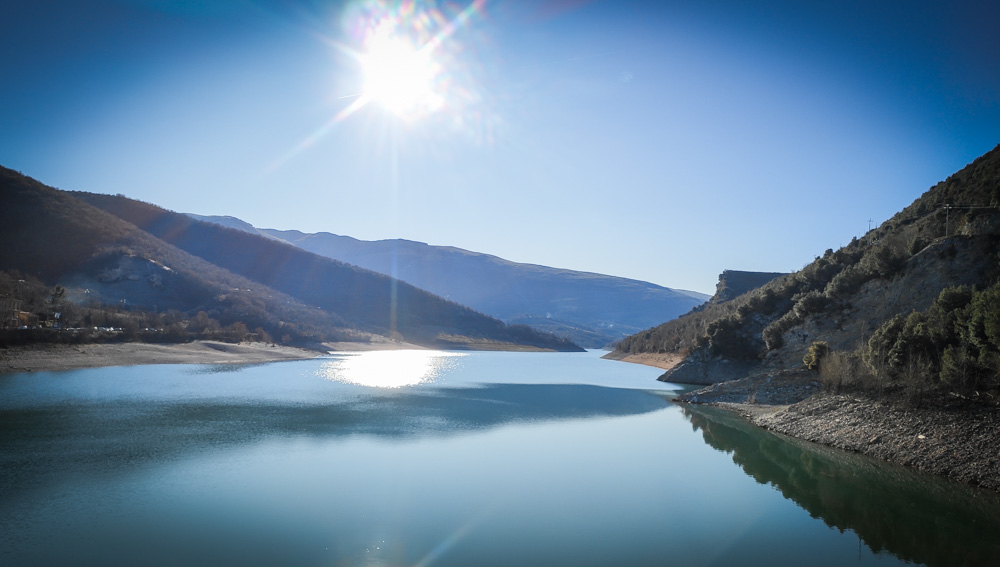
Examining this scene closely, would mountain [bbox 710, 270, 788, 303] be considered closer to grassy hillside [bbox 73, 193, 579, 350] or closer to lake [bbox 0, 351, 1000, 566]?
grassy hillside [bbox 73, 193, 579, 350]

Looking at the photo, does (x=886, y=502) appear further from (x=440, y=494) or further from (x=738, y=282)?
(x=738, y=282)

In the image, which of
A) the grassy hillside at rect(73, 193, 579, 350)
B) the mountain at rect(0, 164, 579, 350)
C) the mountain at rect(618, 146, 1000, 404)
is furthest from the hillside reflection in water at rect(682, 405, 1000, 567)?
the grassy hillside at rect(73, 193, 579, 350)

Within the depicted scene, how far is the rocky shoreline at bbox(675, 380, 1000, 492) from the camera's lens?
17.2 metres

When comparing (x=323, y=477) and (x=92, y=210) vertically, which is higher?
(x=92, y=210)

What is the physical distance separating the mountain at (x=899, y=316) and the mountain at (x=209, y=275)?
83.6 meters

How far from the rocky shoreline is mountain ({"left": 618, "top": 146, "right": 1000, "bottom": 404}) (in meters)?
0.80

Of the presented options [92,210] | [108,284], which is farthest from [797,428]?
[92,210]

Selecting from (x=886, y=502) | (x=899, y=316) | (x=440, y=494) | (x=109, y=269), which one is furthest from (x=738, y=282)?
(x=109, y=269)

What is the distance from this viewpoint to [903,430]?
2053cm

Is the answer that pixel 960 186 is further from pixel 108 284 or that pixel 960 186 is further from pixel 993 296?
pixel 108 284

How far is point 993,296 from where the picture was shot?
19453mm

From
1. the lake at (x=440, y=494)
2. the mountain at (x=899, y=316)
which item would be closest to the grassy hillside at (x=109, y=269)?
the lake at (x=440, y=494)

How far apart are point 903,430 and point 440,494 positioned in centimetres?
1666

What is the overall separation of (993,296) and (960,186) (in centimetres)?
3449
